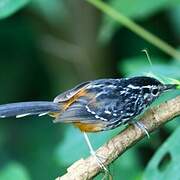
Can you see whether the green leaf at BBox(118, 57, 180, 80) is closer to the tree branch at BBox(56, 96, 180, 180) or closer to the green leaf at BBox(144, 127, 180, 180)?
the green leaf at BBox(144, 127, 180, 180)

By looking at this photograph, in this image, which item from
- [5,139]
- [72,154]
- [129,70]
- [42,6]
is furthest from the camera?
[5,139]

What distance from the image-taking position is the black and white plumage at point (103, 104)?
326 cm

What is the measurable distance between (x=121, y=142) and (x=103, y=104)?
17.5 inches

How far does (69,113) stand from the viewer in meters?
3.29

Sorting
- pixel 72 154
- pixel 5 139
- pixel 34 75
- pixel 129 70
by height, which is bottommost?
pixel 72 154

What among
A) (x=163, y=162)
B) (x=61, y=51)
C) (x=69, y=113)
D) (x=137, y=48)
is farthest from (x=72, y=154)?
(x=61, y=51)

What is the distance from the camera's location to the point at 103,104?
333 centimetres

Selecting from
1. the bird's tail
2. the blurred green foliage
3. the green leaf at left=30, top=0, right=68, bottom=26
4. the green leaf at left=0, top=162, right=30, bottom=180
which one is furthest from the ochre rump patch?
the green leaf at left=30, top=0, right=68, bottom=26

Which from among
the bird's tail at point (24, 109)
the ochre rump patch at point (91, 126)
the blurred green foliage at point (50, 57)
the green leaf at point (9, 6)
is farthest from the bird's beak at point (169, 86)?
the blurred green foliage at point (50, 57)

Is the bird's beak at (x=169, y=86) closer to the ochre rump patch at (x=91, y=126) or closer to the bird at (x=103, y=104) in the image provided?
the bird at (x=103, y=104)

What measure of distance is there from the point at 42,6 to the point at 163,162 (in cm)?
265

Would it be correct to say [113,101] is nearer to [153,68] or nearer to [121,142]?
[121,142]

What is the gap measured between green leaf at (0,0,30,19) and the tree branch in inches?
46.5

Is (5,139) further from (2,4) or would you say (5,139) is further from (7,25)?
(2,4)
